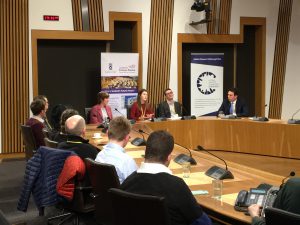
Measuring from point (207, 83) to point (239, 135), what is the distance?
284 cm

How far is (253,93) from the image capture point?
11875 mm

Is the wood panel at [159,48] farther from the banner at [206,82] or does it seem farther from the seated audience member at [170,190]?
the seated audience member at [170,190]

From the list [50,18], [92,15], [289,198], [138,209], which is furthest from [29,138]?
[92,15]

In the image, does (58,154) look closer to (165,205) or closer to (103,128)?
(165,205)

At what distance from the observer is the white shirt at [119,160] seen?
3426 millimetres

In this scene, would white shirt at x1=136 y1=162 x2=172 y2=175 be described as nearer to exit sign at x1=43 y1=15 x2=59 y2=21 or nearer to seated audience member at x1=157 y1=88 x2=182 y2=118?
seated audience member at x1=157 y1=88 x2=182 y2=118

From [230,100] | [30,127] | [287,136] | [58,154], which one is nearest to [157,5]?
[230,100]

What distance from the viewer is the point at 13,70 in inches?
351

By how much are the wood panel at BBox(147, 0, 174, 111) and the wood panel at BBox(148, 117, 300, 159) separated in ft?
7.12

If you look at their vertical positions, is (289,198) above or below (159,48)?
below

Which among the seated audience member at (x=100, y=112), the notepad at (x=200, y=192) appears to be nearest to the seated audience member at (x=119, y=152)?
the notepad at (x=200, y=192)

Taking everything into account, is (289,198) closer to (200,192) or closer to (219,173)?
(200,192)

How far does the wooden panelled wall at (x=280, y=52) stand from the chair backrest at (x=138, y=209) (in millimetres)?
10035

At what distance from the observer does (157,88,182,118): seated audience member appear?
28.8 feet
